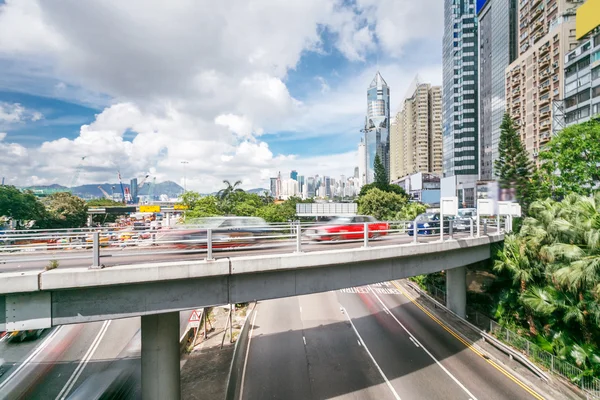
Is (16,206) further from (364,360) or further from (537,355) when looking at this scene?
(537,355)

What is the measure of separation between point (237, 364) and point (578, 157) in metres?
31.0

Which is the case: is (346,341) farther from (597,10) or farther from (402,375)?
(597,10)

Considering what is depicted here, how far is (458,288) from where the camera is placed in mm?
17641

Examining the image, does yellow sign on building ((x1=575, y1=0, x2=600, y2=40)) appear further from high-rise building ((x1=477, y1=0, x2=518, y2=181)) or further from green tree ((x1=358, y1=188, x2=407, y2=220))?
high-rise building ((x1=477, y1=0, x2=518, y2=181))

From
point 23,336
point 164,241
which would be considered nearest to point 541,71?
point 164,241

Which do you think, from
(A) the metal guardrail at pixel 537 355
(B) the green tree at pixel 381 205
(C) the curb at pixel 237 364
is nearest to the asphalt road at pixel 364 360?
(C) the curb at pixel 237 364

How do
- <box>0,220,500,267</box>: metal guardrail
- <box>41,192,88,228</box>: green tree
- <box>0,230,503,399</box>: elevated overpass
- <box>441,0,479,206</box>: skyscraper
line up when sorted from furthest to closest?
<box>441,0,479,206</box>: skyscraper < <box>41,192,88,228</box>: green tree < <box>0,220,500,267</box>: metal guardrail < <box>0,230,503,399</box>: elevated overpass

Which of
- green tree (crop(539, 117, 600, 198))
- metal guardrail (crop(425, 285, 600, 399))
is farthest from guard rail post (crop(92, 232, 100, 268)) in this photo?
green tree (crop(539, 117, 600, 198))

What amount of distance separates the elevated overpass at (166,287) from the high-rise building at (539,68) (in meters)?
63.1

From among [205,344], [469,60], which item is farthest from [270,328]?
[469,60]

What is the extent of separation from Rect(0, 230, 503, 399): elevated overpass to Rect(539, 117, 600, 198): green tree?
77.5 feet

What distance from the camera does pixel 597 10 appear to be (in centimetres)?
3466

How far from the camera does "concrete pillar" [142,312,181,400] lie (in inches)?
313

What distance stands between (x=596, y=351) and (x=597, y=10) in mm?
43159
